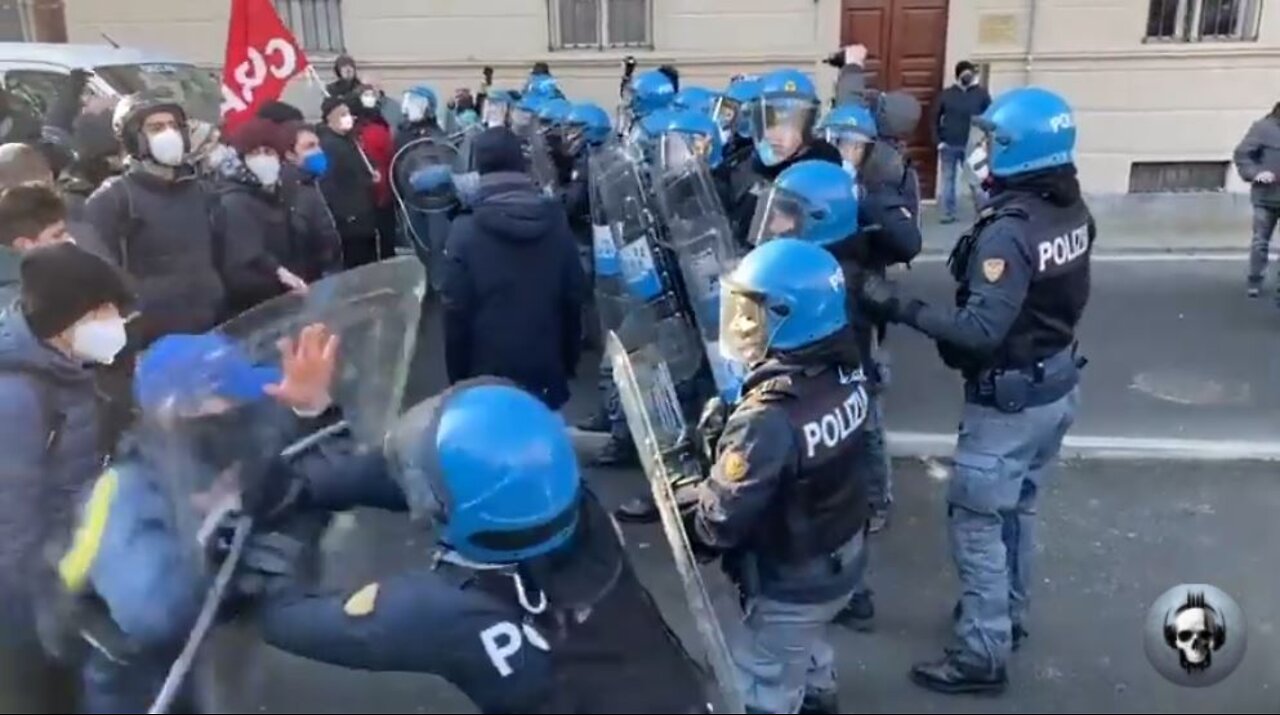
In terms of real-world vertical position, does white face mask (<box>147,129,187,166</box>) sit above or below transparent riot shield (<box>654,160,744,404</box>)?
above

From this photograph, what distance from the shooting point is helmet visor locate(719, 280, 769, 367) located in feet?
9.47

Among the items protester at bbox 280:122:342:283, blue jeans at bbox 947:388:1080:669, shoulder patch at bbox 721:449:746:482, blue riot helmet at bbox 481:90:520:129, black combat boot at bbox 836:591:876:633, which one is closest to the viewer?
shoulder patch at bbox 721:449:746:482

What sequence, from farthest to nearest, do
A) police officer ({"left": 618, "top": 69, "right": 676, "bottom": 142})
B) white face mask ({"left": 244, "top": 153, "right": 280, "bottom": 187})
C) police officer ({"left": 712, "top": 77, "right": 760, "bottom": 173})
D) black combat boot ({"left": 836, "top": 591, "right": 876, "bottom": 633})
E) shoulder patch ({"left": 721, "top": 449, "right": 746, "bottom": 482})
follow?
1. police officer ({"left": 618, "top": 69, "right": 676, "bottom": 142})
2. police officer ({"left": 712, "top": 77, "right": 760, "bottom": 173})
3. white face mask ({"left": 244, "top": 153, "right": 280, "bottom": 187})
4. black combat boot ({"left": 836, "top": 591, "right": 876, "bottom": 633})
5. shoulder patch ({"left": 721, "top": 449, "right": 746, "bottom": 482})

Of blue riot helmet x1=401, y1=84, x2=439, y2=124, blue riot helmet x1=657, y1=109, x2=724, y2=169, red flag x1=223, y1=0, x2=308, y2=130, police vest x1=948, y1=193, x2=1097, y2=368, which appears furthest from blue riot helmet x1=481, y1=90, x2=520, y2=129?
police vest x1=948, y1=193, x2=1097, y2=368

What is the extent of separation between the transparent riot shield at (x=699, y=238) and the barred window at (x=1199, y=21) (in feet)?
28.6

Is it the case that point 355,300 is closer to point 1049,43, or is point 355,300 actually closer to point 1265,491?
point 1265,491

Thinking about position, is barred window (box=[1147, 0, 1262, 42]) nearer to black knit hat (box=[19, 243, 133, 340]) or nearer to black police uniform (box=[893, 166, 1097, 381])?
black police uniform (box=[893, 166, 1097, 381])

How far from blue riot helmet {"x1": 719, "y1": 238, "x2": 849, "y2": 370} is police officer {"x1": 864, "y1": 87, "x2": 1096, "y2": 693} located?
0.84 m

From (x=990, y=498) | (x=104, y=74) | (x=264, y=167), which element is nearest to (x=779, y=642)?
(x=990, y=498)

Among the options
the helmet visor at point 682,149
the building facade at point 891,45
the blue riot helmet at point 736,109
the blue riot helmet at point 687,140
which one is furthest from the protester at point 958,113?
the helmet visor at point 682,149

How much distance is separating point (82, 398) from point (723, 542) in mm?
1677

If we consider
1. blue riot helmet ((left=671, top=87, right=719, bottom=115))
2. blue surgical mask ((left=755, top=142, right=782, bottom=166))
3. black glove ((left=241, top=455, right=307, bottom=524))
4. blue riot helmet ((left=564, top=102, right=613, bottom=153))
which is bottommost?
black glove ((left=241, top=455, right=307, bottom=524))

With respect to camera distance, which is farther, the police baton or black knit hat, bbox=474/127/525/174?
black knit hat, bbox=474/127/525/174

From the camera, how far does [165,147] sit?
183 inches
